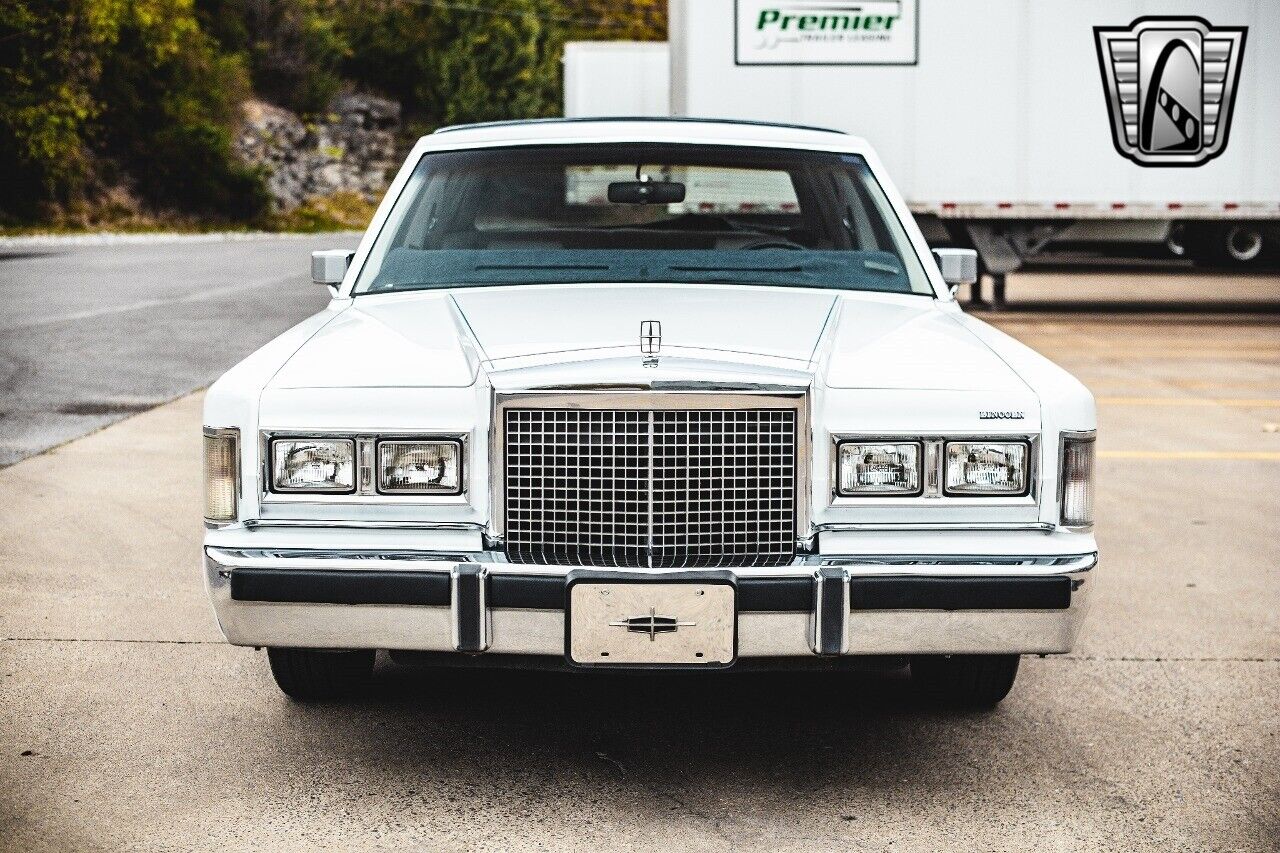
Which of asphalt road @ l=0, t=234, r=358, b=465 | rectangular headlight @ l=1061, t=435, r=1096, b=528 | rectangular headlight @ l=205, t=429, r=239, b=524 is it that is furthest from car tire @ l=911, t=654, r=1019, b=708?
asphalt road @ l=0, t=234, r=358, b=465

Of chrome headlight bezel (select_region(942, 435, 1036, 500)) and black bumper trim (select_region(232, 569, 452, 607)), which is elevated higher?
chrome headlight bezel (select_region(942, 435, 1036, 500))

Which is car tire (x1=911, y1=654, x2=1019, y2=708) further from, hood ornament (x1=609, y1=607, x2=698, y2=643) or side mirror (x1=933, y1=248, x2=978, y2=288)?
side mirror (x1=933, y1=248, x2=978, y2=288)

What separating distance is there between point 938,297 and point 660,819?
187 cm

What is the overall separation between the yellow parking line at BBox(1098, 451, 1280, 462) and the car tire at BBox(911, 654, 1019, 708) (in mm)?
4274

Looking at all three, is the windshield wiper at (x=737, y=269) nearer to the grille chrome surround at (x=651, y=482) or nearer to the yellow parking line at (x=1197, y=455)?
the grille chrome surround at (x=651, y=482)

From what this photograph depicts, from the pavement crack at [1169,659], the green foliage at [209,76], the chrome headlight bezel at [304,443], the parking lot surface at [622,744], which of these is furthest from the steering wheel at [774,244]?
the green foliage at [209,76]

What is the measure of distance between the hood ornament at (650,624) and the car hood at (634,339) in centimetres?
49

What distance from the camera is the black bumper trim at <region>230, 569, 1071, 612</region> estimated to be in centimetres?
328

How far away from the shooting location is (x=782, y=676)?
444 cm

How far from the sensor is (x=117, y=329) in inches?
550

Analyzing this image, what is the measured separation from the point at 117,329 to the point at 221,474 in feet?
36.5

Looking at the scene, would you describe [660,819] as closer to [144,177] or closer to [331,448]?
[331,448]

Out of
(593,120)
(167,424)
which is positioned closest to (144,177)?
(167,424)

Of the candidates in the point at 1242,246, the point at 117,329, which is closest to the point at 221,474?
the point at 117,329
